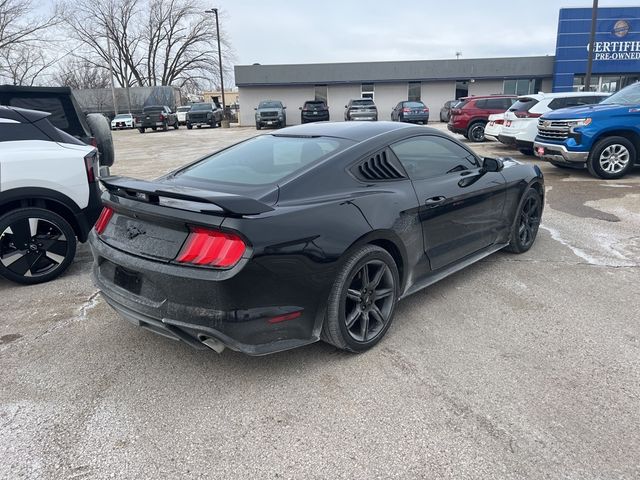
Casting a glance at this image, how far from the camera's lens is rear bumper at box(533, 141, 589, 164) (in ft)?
29.9

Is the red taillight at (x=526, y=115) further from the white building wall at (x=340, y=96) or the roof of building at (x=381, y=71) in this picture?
the white building wall at (x=340, y=96)

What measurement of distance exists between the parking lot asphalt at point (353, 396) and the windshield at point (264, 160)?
120 centimetres

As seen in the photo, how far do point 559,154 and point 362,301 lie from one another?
313 inches

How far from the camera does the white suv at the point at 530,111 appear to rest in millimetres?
11852

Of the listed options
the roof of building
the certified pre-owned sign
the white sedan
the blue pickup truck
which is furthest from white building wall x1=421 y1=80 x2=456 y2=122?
the blue pickup truck

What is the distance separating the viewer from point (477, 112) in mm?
16641

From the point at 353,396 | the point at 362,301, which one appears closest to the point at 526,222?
the point at 362,301

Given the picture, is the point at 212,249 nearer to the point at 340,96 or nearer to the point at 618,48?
the point at 340,96

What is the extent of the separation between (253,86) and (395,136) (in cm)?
3321

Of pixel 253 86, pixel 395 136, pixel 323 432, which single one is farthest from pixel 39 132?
pixel 253 86

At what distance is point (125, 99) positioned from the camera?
145ft

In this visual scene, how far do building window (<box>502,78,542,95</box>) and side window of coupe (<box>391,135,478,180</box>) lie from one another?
110 ft

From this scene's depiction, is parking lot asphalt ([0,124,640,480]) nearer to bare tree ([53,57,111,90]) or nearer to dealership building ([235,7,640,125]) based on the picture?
dealership building ([235,7,640,125])

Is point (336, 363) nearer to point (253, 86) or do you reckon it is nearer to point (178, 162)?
point (178, 162)
